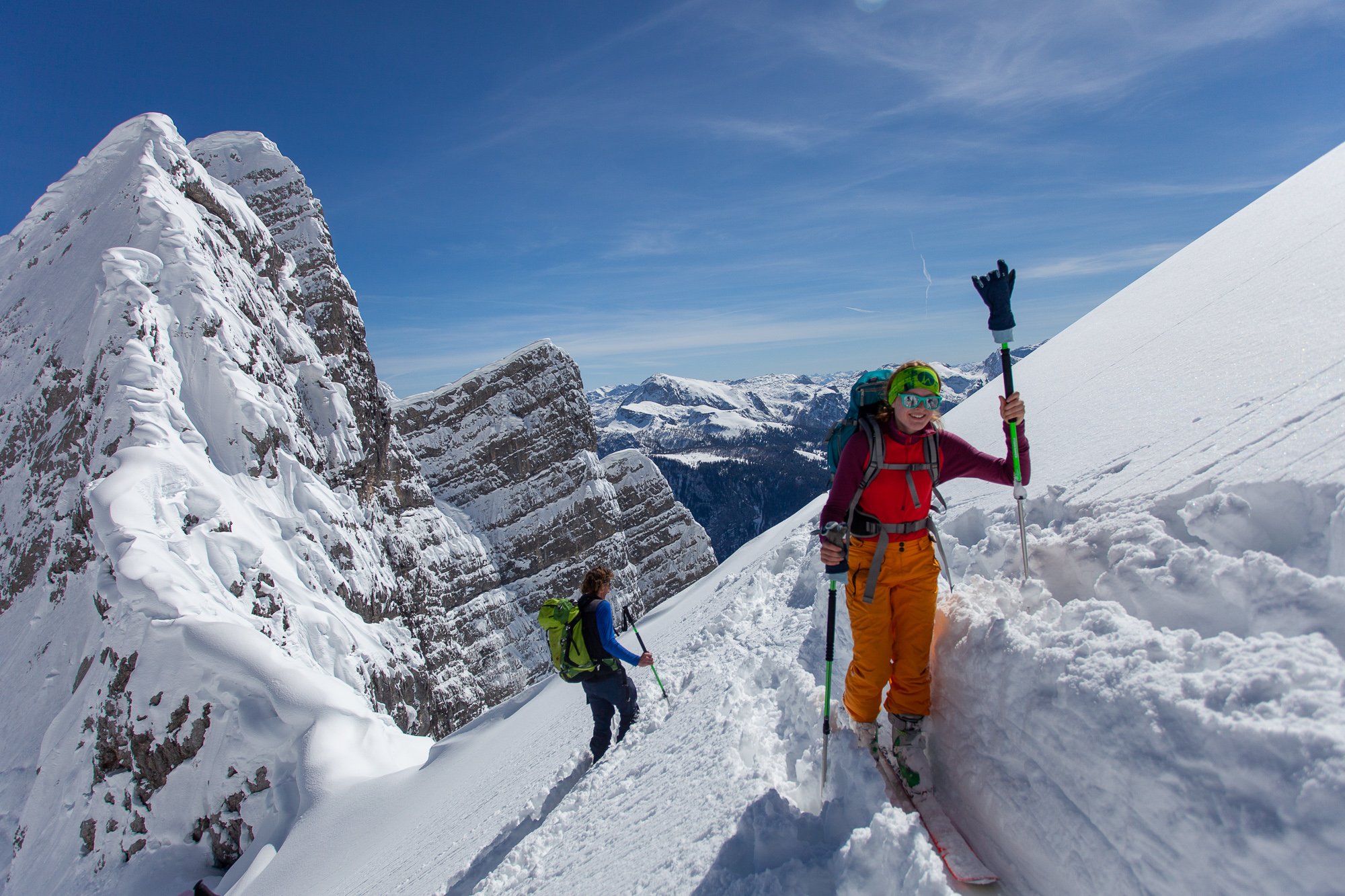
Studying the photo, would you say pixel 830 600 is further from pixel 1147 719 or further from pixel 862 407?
pixel 1147 719

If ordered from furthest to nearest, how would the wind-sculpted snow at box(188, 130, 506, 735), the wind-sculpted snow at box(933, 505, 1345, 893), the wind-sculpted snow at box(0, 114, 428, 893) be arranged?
1. the wind-sculpted snow at box(188, 130, 506, 735)
2. the wind-sculpted snow at box(0, 114, 428, 893)
3. the wind-sculpted snow at box(933, 505, 1345, 893)

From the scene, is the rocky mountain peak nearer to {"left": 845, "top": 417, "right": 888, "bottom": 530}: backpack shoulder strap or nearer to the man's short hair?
the man's short hair

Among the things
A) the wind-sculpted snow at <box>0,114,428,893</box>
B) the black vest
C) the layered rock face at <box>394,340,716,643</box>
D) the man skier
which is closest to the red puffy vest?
the man skier

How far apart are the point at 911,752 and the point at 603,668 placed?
3.73 metres

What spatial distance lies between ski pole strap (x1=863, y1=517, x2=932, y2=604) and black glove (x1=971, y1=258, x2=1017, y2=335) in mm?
1455

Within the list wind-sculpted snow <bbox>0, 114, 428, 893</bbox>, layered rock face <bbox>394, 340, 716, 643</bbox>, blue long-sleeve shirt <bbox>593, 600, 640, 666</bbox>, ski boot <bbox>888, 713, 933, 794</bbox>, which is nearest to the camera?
ski boot <bbox>888, 713, 933, 794</bbox>

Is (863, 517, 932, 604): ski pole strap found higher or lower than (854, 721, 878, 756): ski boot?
higher

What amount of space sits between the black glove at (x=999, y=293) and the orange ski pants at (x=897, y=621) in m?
1.55

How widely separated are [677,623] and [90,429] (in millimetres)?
17812

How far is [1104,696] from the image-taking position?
2459 mm

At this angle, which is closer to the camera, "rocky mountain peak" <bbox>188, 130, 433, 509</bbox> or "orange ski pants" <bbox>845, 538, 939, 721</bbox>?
"orange ski pants" <bbox>845, 538, 939, 721</bbox>

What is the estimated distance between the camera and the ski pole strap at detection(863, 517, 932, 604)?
333 centimetres

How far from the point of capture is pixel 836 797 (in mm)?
3521

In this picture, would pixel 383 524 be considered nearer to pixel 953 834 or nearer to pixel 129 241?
pixel 129 241
